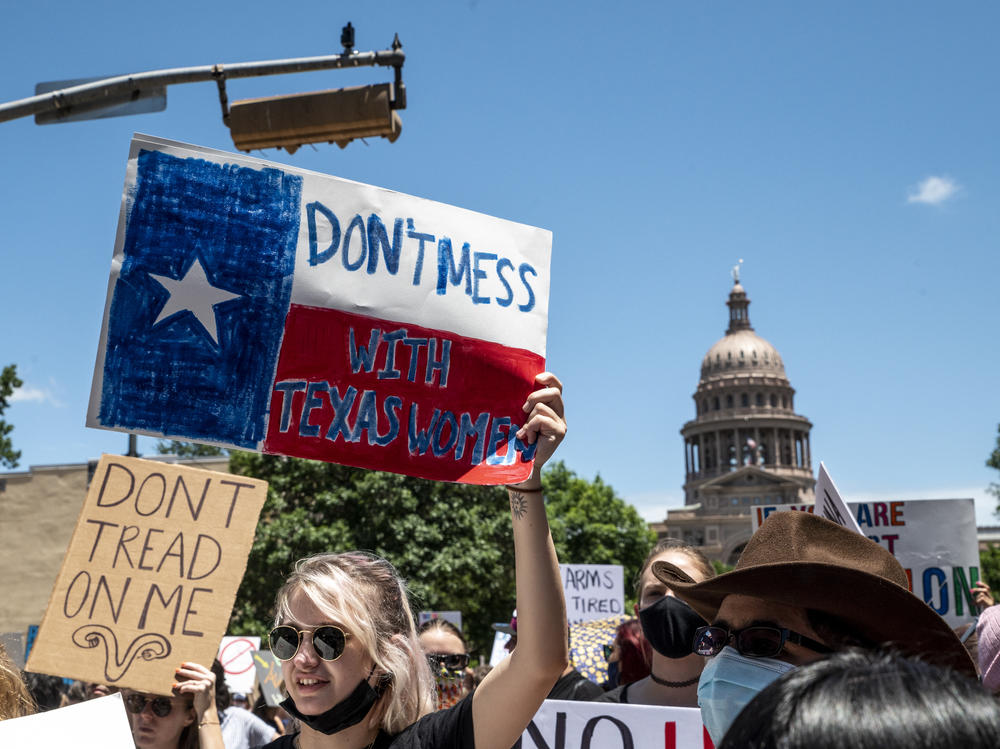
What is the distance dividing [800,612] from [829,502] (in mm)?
2778

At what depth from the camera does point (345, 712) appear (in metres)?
2.70

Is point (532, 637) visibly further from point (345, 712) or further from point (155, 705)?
point (155, 705)

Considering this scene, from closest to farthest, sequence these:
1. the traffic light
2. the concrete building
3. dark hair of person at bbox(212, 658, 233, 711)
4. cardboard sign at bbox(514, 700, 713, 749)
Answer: cardboard sign at bbox(514, 700, 713, 749)
dark hair of person at bbox(212, 658, 233, 711)
the traffic light
the concrete building

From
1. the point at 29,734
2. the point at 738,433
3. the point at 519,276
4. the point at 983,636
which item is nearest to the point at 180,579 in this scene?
the point at 29,734

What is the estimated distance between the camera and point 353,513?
84.3ft

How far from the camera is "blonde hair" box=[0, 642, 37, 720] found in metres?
2.70

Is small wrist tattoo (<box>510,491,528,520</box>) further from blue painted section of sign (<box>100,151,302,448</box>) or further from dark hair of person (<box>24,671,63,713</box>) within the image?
dark hair of person (<box>24,671,63,713</box>)

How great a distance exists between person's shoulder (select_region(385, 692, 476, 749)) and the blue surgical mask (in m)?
0.58

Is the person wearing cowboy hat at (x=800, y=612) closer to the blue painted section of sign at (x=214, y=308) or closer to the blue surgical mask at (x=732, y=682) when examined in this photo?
the blue surgical mask at (x=732, y=682)

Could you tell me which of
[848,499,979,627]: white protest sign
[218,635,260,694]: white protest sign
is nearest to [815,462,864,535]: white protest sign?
[848,499,979,627]: white protest sign

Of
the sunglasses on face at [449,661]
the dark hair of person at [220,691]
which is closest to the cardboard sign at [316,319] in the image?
the dark hair of person at [220,691]

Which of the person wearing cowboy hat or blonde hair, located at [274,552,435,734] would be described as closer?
the person wearing cowboy hat

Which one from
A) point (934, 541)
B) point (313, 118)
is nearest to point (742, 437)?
point (934, 541)

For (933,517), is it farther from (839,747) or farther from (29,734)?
(839,747)
